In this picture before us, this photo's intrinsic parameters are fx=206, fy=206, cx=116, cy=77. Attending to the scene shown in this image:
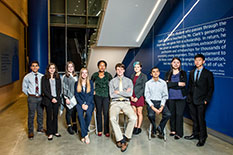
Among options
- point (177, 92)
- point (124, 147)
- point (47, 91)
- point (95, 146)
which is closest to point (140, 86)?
point (177, 92)

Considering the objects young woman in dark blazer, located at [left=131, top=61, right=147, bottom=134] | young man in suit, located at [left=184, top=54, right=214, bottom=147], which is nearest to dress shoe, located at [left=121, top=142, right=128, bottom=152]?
young woman in dark blazer, located at [left=131, top=61, right=147, bottom=134]

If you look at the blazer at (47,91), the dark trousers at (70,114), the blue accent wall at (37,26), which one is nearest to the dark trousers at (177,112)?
the dark trousers at (70,114)

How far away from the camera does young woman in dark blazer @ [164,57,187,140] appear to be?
3.95 meters

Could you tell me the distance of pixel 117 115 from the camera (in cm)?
381

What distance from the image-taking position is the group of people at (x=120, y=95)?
12.2ft

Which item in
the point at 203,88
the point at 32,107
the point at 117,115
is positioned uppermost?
the point at 203,88

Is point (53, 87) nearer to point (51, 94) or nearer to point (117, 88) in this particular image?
point (51, 94)

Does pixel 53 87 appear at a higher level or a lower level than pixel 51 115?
higher

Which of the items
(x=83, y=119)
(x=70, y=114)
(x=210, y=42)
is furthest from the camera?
(x=70, y=114)

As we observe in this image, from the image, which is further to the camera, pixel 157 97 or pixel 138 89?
pixel 138 89

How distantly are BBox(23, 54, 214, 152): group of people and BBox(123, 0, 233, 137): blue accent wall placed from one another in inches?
19.4

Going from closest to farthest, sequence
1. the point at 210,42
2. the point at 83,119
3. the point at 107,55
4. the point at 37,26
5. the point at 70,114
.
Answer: the point at 83,119 → the point at 210,42 → the point at 70,114 → the point at 107,55 → the point at 37,26

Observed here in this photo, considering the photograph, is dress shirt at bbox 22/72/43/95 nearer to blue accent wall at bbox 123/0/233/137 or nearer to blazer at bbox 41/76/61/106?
blazer at bbox 41/76/61/106

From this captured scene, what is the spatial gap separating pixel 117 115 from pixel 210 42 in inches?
93.4
